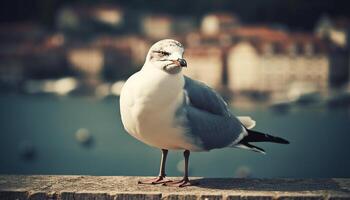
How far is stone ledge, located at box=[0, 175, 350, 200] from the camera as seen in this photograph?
3.21ft

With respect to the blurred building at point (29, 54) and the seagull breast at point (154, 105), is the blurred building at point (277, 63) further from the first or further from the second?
the seagull breast at point (154, 105)

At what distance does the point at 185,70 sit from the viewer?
22062 millimetres

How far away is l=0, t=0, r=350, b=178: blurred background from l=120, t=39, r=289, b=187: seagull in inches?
450

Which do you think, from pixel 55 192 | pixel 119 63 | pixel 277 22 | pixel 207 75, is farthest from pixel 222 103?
pixel 277 22

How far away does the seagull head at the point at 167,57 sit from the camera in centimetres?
102

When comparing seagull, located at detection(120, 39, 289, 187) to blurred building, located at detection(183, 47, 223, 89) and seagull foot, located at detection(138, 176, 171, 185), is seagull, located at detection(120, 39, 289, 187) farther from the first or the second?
blurred building, located at detection(183, 47, 223, 89)

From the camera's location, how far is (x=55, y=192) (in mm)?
1002

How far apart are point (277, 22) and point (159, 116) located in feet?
83.3

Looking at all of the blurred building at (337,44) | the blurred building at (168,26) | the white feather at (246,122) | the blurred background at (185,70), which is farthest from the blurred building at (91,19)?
the white feather at (246,122)

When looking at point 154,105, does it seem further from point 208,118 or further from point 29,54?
point 29,54

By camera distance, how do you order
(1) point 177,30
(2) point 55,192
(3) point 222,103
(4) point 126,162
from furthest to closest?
(1) point 177,30 < (4) point 126,162 < (3) point 222,103 < (2) point 55,192

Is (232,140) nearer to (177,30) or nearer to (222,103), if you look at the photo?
(222,103)

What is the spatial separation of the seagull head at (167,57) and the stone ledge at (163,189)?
159 mm

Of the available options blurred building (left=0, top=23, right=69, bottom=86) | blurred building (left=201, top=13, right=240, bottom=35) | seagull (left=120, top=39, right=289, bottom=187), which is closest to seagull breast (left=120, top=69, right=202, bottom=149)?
seagull (left=120, top=39, right=289, bottom=187)
